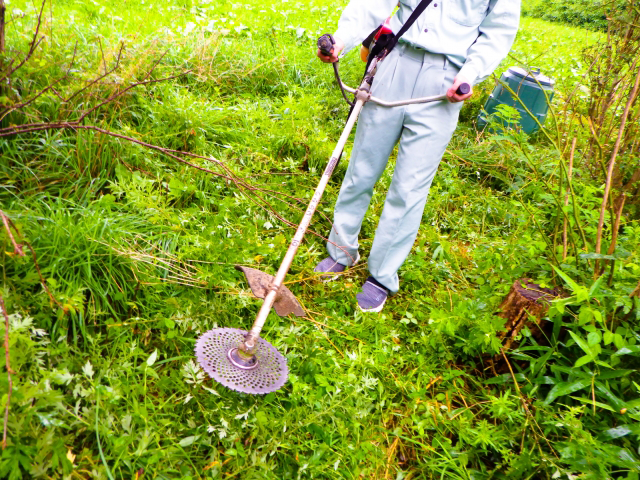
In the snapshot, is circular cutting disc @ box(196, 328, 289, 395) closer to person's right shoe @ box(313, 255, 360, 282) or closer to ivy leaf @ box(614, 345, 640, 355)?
person's right shoe @ box(313, 255, 360, 282)

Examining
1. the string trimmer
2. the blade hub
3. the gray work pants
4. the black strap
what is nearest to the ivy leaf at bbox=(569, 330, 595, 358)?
the gray work pants

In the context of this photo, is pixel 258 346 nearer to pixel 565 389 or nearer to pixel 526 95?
pixel 565 389

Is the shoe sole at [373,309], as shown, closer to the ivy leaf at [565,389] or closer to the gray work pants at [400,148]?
the gray work pants at [400,148]

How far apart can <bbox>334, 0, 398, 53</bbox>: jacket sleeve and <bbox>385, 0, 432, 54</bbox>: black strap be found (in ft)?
0.53

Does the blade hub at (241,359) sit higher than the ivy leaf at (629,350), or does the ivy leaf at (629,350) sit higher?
the ivy leaf at (629,350)

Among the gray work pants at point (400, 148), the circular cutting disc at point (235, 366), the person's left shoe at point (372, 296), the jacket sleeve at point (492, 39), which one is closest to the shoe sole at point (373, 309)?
the person's left shoe at point (372, 296)

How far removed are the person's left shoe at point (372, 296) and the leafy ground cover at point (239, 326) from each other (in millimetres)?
62

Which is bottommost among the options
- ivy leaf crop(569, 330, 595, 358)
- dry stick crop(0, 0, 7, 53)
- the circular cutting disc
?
the circular cutting disc

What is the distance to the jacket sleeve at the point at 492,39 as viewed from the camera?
216 centimetres

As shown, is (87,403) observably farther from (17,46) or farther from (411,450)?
(17,46)

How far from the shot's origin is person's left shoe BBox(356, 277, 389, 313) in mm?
2645

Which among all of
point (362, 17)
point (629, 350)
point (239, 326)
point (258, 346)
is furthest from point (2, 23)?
point (629, 350)

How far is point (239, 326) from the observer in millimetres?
2250

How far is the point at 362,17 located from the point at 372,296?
4.68ft
